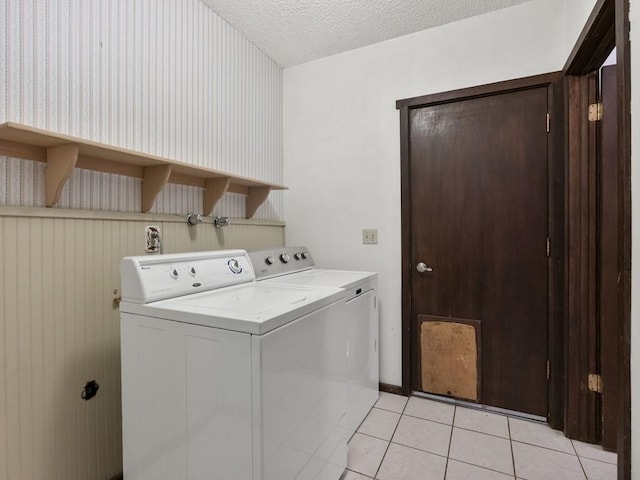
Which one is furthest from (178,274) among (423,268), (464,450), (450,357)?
(450,357)

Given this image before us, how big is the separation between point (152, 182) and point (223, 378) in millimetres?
1024

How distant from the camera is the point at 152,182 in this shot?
1.58 m

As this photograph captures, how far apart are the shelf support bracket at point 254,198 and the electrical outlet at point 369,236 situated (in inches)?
28.9

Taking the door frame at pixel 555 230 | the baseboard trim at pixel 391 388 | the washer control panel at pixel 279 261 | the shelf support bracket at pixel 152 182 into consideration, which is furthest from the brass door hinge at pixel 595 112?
the shelf support bracket at pixel 152 182

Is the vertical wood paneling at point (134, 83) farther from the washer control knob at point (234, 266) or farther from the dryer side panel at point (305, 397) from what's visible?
the dryer side panel at point (305, 397)

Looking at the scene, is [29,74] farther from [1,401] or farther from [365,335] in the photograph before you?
[365,335]

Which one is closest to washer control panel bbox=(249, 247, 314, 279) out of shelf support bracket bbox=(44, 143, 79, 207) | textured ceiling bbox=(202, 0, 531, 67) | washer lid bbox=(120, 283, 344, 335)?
washer lid bbox=(120, 283, 344, 335)

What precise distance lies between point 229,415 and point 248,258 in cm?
89

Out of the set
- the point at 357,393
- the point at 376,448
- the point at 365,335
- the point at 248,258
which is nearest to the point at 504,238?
the point at 365,335

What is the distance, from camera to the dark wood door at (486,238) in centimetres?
192

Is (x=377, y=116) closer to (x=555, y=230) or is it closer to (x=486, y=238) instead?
(x=486, y=238)

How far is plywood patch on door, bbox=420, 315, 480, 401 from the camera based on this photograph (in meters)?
2.07

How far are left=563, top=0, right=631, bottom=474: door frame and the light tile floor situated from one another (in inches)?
7.3

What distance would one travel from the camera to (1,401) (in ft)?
3.70
